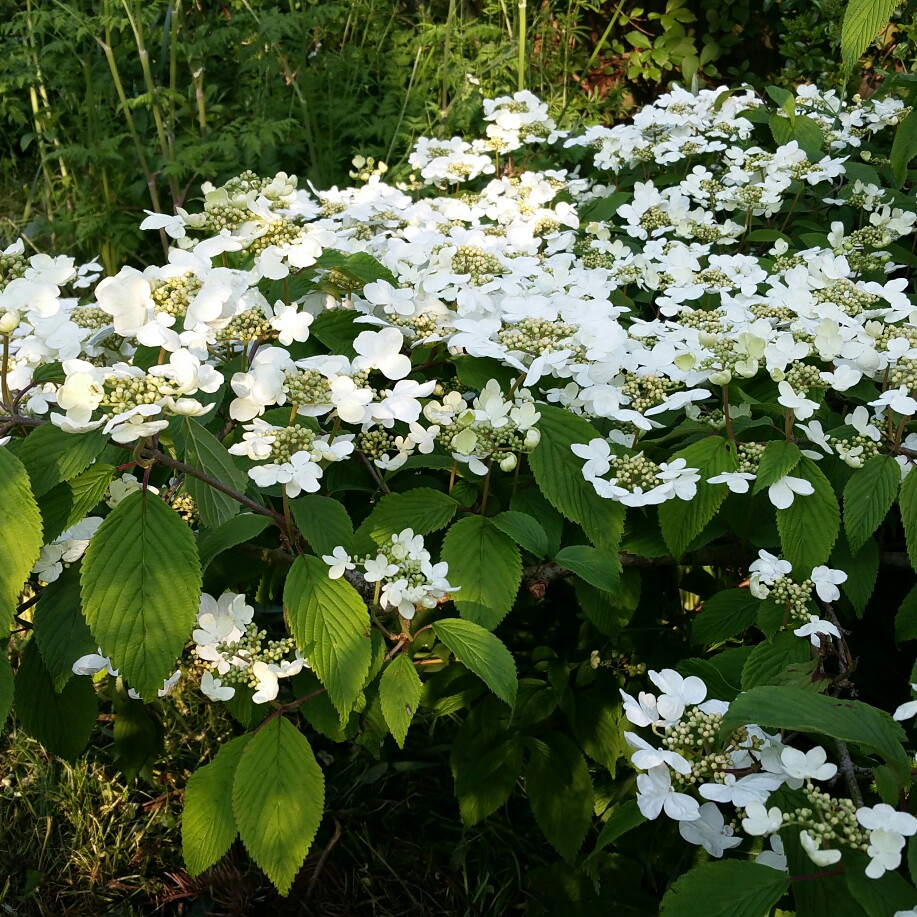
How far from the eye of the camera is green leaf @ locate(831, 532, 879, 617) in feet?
3.89

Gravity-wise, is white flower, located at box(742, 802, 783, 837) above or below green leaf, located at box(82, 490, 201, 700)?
below

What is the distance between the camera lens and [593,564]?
1.08 m

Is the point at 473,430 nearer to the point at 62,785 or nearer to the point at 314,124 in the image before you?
the point at 62,785

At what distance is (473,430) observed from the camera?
44.4 inches

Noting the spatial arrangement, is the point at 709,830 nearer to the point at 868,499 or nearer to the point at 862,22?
the point at 868,499

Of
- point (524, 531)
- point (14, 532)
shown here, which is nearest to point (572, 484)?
point (524, 531)

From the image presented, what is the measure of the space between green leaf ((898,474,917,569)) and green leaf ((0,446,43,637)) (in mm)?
958

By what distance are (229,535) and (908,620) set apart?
86cm

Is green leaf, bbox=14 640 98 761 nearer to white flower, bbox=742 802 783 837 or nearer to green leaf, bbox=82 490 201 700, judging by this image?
green leaf, bbox=82 490 201 700

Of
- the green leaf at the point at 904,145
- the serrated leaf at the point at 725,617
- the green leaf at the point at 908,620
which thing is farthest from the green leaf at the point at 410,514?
the green leaf at the point at 904,145

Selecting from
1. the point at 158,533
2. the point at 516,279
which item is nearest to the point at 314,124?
the point at 516,279

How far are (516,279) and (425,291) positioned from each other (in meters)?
0.20

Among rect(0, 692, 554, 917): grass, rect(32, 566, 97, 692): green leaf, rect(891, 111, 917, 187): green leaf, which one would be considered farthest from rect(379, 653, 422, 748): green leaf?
rect(891, 111, 917, 187): green leaf

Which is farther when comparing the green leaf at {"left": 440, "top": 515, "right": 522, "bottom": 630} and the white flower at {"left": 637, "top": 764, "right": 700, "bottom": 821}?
the green leaf at {"left": 440, "top": 515, "right": 522, "bottom": 630}
